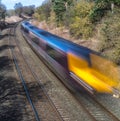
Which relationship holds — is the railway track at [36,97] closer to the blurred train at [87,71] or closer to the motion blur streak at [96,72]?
the blurred train at [87,71]

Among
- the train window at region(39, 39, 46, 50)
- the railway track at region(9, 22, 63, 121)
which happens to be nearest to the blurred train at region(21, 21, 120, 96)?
the railway track at region(9, 22, 63, 121)

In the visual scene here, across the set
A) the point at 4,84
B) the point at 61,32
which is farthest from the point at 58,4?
the point at 4,84

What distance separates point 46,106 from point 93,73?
2774 millimetres

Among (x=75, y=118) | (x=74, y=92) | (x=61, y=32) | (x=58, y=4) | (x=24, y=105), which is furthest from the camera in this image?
(x=58, y=4)

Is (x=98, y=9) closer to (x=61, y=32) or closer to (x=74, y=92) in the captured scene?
(x=61, y=32)

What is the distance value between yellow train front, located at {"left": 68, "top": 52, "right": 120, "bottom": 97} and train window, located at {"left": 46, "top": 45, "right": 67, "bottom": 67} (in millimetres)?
874

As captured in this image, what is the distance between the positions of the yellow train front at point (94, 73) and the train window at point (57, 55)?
0.87 meters

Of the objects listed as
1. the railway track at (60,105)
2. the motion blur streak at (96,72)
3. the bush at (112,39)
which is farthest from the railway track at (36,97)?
the bush at (112,39)

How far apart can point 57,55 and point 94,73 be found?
18.7 ft

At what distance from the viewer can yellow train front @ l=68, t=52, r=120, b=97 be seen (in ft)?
50.3

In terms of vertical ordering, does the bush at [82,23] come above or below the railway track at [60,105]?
above

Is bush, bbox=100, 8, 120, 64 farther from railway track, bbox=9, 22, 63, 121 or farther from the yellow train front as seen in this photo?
railway track, bbox=9, 22, 63, 121

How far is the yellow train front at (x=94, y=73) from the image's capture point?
15.3m

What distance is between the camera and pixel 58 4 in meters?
58.8
